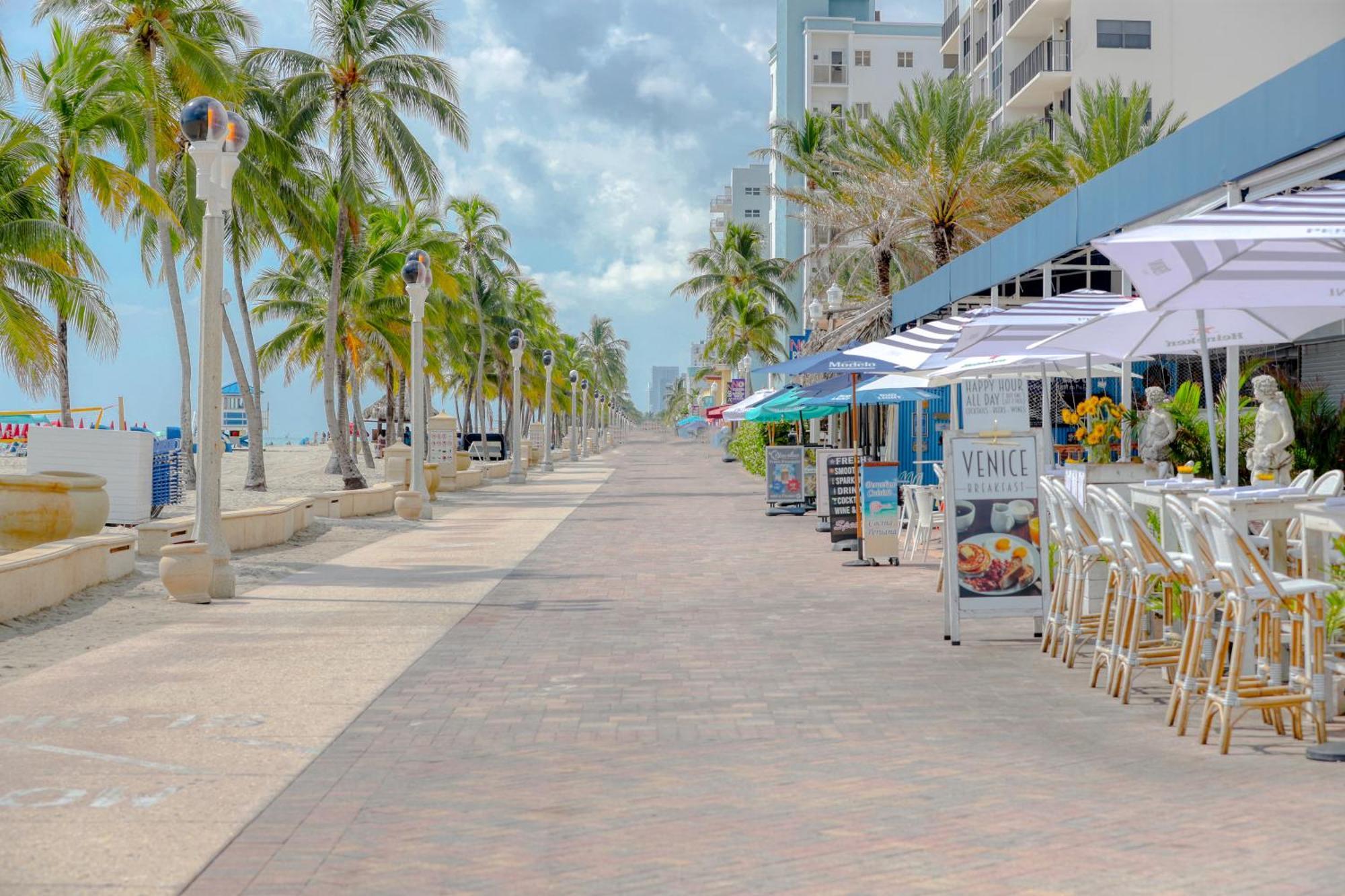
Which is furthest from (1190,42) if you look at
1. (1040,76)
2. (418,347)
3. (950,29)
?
(418,347)

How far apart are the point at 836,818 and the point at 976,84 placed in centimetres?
5134

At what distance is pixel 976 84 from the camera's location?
53156mm

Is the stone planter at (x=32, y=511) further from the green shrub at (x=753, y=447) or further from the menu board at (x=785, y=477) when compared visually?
the green shrub at (x=753, y=447)

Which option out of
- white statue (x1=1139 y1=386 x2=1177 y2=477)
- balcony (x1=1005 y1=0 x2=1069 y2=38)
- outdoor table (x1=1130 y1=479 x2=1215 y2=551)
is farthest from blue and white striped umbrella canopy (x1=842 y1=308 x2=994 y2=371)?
balcony (x1=1005 y1=0 x2=1069 y2=38)

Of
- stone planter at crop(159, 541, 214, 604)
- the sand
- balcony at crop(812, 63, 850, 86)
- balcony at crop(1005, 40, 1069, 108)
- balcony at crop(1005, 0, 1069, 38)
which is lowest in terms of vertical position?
the sand

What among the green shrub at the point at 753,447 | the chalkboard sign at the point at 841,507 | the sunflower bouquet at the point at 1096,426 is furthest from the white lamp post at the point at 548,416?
the sunflower bouquet at the point at 1096,426

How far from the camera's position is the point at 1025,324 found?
36.4 feet

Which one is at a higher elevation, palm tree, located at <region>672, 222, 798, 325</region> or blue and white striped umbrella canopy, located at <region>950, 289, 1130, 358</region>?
palm tree, located at <region>672, 222, 798, 325</region>

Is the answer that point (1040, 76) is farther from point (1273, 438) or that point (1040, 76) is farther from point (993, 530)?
point (993, 530)

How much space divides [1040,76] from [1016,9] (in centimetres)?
448

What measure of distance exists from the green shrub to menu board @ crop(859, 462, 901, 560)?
22033 mm

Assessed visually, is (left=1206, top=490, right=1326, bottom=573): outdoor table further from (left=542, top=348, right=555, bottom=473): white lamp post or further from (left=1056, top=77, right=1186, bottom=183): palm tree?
(left=542, top=348, right=555, bottom=473): white lamp post

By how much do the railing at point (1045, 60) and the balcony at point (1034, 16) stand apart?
0.66 metres

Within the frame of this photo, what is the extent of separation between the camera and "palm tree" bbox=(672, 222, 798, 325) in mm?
64500
